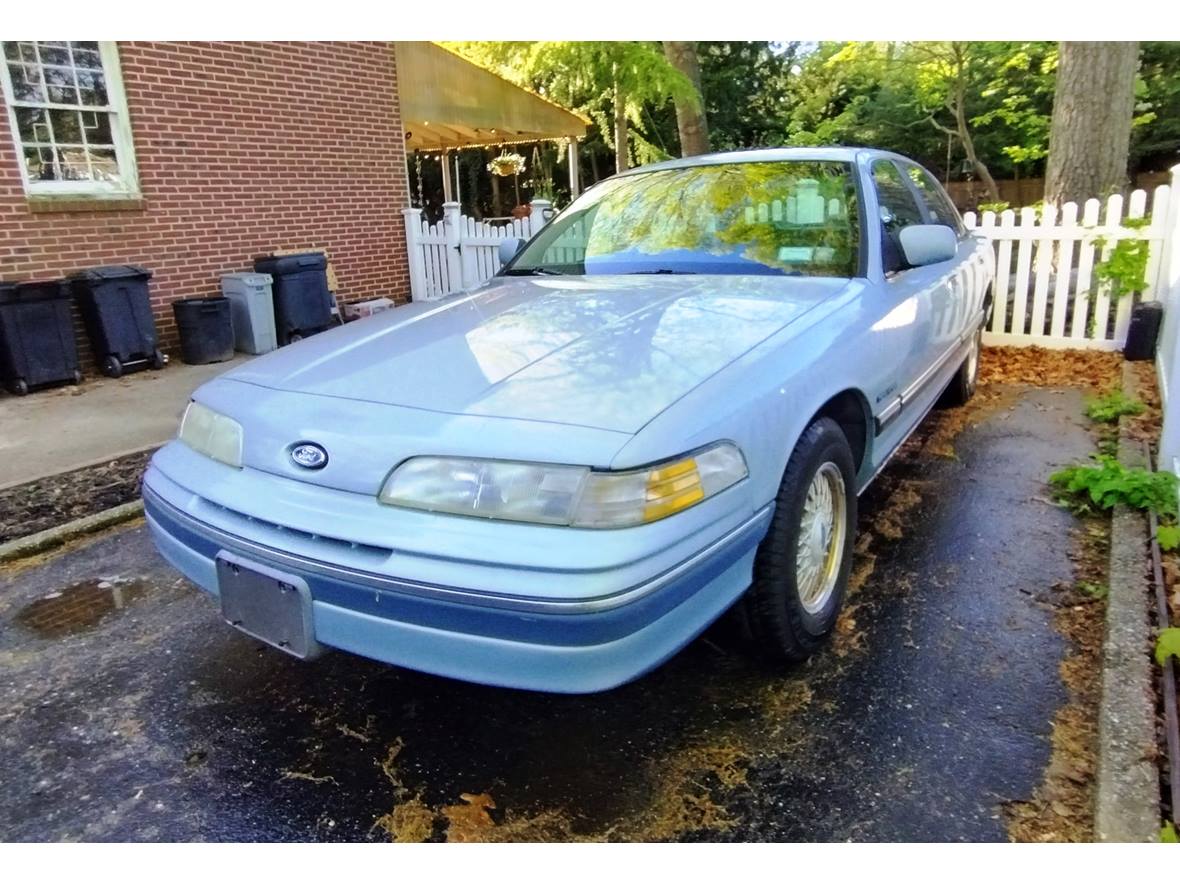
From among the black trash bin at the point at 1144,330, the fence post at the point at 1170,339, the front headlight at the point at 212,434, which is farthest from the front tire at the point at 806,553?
the black trash bin at the point at 1144,330

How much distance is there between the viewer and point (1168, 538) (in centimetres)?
327

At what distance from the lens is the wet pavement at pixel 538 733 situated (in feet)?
6.94

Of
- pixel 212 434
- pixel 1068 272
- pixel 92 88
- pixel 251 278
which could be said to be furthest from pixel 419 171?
pixel 212 434

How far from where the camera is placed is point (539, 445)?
1967 millimetres

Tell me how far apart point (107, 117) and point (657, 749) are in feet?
24.8

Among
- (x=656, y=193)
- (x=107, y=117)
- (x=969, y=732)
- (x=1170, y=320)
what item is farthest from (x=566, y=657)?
(x=107, y=117)

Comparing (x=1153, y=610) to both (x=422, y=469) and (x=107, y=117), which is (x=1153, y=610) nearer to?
(x=422, y=469)

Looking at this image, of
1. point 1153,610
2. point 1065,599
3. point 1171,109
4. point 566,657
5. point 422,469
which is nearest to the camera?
point 566,657

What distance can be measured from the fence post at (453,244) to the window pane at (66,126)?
3.59 m

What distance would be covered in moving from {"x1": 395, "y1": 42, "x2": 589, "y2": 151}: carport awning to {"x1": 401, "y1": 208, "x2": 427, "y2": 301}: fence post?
1.12m

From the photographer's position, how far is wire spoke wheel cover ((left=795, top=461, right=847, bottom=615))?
8.64 feet

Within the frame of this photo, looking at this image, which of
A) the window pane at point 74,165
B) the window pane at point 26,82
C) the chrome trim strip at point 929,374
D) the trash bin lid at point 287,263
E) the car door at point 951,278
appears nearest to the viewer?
the chrome trim strip at point 929,374

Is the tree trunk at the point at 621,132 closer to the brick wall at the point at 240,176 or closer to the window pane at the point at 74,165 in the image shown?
the brick wall at the point at 240,176

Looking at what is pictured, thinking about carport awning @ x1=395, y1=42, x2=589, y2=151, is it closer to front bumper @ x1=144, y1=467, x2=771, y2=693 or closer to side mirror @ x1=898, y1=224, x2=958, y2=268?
side mirror @ x1=898, y1=224, x2=958, y2=268
